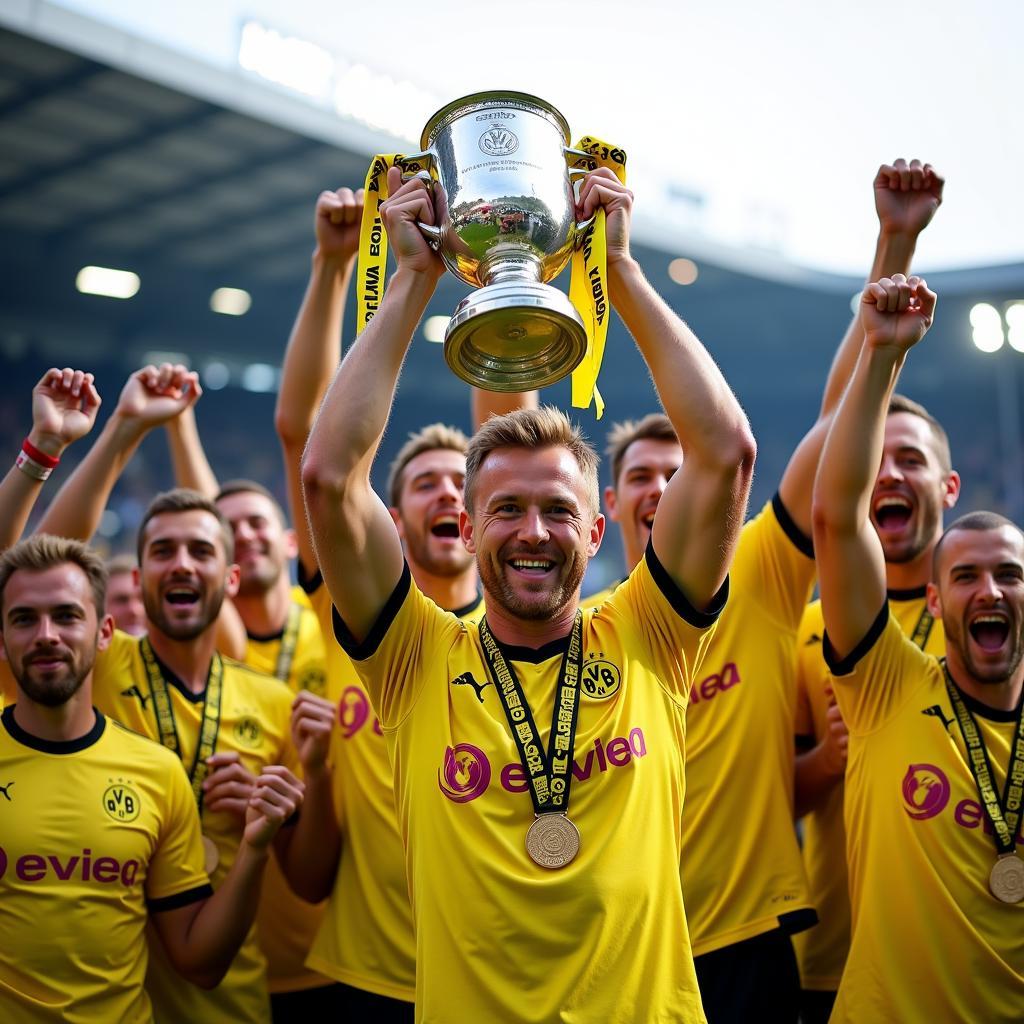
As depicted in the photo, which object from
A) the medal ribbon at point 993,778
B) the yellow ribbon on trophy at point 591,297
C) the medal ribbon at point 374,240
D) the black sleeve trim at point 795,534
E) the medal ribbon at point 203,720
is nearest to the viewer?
the yellow ribbon on trophy at point 591,297

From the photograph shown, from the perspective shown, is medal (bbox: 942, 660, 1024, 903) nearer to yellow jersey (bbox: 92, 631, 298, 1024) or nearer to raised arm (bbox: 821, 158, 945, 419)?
raised arm (bbox: 821, 158, 945, 419)

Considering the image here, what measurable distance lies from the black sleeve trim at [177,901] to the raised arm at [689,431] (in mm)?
1766

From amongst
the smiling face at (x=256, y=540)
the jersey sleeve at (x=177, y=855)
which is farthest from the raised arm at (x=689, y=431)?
the smiling face at (x=256, y=540)

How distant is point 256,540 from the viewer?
4668 mm

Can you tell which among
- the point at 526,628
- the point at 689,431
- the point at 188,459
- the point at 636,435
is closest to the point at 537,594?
the point at 526,628

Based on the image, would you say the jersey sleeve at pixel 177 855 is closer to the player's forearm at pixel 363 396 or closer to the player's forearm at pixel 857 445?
the player's forearm at pixel 363 396

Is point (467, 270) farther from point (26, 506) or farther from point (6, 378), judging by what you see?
point (6, 378)

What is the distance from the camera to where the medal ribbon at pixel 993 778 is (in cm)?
Answer: 294

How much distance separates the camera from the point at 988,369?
2212 centimetres

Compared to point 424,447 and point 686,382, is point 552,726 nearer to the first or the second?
point 686,382

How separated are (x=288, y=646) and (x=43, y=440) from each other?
1.34 m

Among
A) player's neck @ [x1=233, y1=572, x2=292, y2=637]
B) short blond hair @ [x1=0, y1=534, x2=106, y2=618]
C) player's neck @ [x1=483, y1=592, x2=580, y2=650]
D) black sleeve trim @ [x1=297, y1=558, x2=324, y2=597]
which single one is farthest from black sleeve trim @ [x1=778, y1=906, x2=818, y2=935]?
player's neck @ [x1=233, y1=572, x2=292, y2=637]

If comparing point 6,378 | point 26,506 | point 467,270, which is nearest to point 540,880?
point 467,270

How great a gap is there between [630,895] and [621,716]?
1.25 feet
